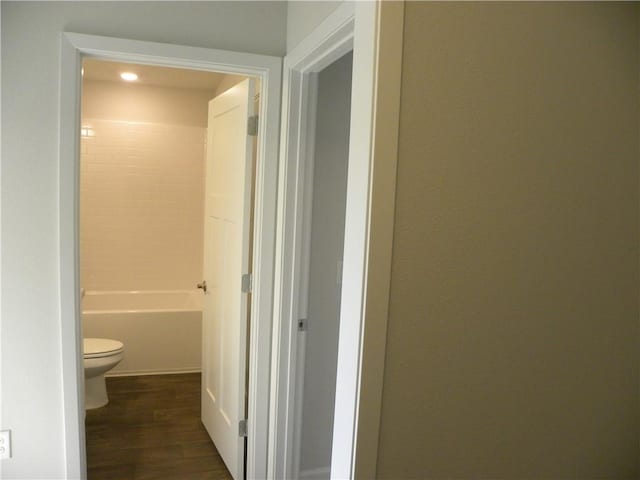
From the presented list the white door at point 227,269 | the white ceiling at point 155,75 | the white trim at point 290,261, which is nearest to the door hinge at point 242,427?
the white door at point 227,269

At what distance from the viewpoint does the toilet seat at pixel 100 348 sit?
3.23 m

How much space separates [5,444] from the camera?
2.08 meters

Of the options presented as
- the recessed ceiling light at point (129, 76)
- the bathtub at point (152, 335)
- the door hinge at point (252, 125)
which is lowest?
the bathtub at point (152, 335)

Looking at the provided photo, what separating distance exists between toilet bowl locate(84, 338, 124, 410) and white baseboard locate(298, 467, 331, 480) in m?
1.52

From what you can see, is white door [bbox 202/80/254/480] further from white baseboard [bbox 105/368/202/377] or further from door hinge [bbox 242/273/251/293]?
white baseboard [bbox 105/368/202/377]

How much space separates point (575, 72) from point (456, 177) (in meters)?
0.45

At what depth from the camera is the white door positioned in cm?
245

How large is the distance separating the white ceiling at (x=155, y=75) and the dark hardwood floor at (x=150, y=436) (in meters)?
2.36

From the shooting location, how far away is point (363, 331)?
4.06ft

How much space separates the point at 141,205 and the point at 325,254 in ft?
8.57

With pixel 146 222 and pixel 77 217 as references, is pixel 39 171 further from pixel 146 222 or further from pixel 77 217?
pixel 146 222

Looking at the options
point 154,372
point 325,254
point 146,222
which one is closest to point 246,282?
point 325,254

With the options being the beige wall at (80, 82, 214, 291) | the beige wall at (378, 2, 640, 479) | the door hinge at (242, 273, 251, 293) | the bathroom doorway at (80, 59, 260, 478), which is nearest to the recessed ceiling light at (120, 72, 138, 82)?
the bathroom doorway at (80, 59, 260, 478)

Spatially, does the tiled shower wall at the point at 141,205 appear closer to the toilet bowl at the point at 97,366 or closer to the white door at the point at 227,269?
the toilet bowl at the point at 97,366
